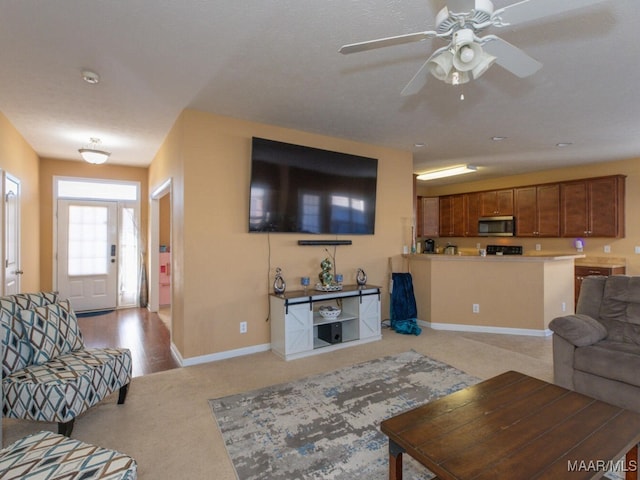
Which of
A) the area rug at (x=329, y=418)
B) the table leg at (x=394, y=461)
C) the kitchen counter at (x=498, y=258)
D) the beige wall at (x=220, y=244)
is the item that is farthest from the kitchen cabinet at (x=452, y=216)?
the table leg at (x=394, y=461)

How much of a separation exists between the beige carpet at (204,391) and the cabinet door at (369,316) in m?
0.19

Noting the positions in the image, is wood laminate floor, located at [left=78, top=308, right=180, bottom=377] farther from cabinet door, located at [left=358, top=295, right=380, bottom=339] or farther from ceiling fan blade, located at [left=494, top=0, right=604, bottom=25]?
ceiling fan blade, located at [left=494, top=0, right=604, bottom=25]

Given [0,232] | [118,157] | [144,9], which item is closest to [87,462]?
[144,9]

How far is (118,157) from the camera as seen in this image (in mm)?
5527

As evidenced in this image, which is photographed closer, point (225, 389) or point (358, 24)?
point (358, 24)

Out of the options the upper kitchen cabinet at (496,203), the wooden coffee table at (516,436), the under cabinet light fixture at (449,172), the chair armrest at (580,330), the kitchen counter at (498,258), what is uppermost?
the under cabinet light fixture at (449,172)

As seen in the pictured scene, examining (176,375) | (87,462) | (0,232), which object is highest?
(0,232)

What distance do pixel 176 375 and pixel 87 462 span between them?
1.93 metres

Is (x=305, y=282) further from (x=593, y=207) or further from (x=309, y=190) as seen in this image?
(x=593, y=207)

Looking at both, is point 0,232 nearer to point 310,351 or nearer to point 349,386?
point 310,351

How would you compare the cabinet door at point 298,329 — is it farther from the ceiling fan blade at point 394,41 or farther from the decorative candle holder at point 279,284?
the ceiling fan blade at point 394,41

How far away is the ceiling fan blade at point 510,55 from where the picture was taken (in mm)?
1664

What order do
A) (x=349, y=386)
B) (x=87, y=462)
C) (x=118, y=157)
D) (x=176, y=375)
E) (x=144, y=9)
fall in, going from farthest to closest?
(x=118, y=157) → (x=176, y=375) → (x=349, y=386) → (x=144, y=9) → (x=87, y=462)

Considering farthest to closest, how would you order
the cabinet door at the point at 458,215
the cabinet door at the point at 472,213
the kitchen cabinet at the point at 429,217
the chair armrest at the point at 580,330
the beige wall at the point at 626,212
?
the kitchen cabinet at the point at 429,217, the cabinet door at the point at 458,215, the cabinet door at the point at 472,213, the beige wall at the point at 626,212, the chair armrest at the point at 580,330
